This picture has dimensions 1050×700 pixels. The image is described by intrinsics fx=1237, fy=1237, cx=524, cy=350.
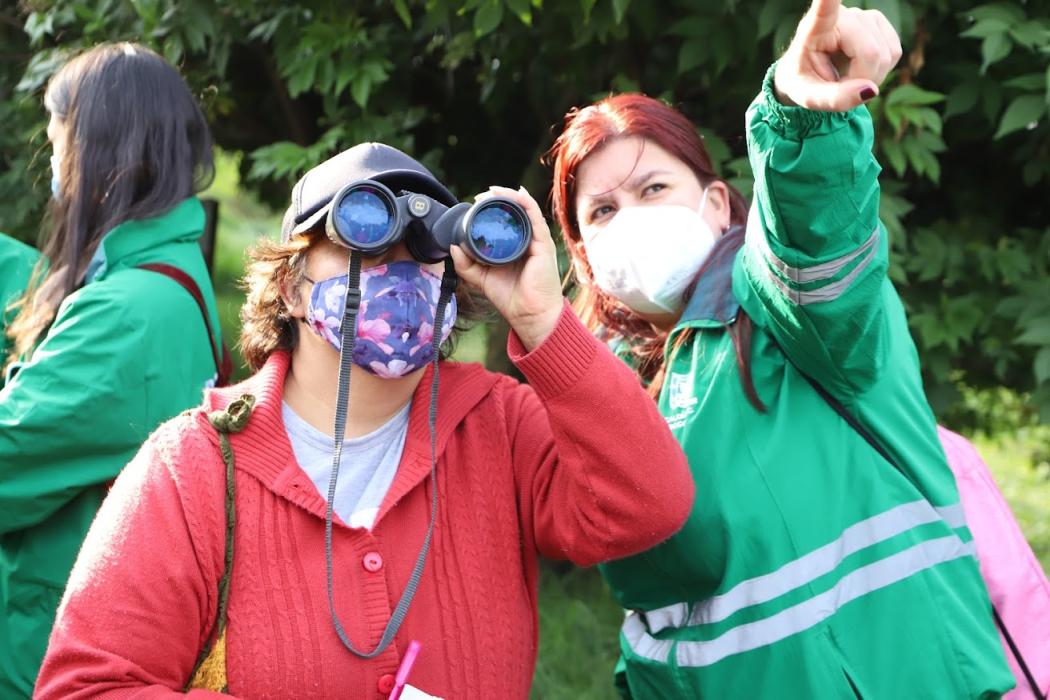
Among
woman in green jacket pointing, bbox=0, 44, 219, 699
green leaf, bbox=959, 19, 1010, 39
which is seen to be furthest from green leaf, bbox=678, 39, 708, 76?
woman in green jacket pointing, bbox=0, 44, 219, 699

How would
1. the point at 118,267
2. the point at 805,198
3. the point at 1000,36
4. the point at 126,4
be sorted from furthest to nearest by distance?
the point at 126,4 → the point at 1000,36 → the point at 118,267 → the point at 805,198

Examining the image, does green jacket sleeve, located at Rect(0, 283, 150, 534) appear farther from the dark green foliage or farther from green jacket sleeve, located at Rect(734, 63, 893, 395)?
green jacket sleeve, located at Rect(734, 63, 893, 395)

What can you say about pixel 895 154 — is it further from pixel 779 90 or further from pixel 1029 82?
pixel 779 90

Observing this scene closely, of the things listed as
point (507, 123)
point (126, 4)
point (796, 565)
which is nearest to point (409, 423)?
point (796, 565)

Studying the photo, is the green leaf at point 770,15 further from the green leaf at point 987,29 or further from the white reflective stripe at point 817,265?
the white reflective stripe at point 817,265

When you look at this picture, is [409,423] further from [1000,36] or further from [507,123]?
[507,123]

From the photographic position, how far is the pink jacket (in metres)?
2.37

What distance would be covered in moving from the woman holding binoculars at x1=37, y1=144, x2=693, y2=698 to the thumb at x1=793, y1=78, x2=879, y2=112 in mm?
470

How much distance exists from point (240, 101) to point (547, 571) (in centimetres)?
230

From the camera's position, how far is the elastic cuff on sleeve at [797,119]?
1.97m

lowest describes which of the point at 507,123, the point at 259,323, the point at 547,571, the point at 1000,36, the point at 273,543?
the point at 547,571

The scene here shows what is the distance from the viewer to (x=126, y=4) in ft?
12.8

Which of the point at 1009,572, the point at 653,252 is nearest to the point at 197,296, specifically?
the point at 653,252

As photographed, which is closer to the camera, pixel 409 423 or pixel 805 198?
pixel 805 198
